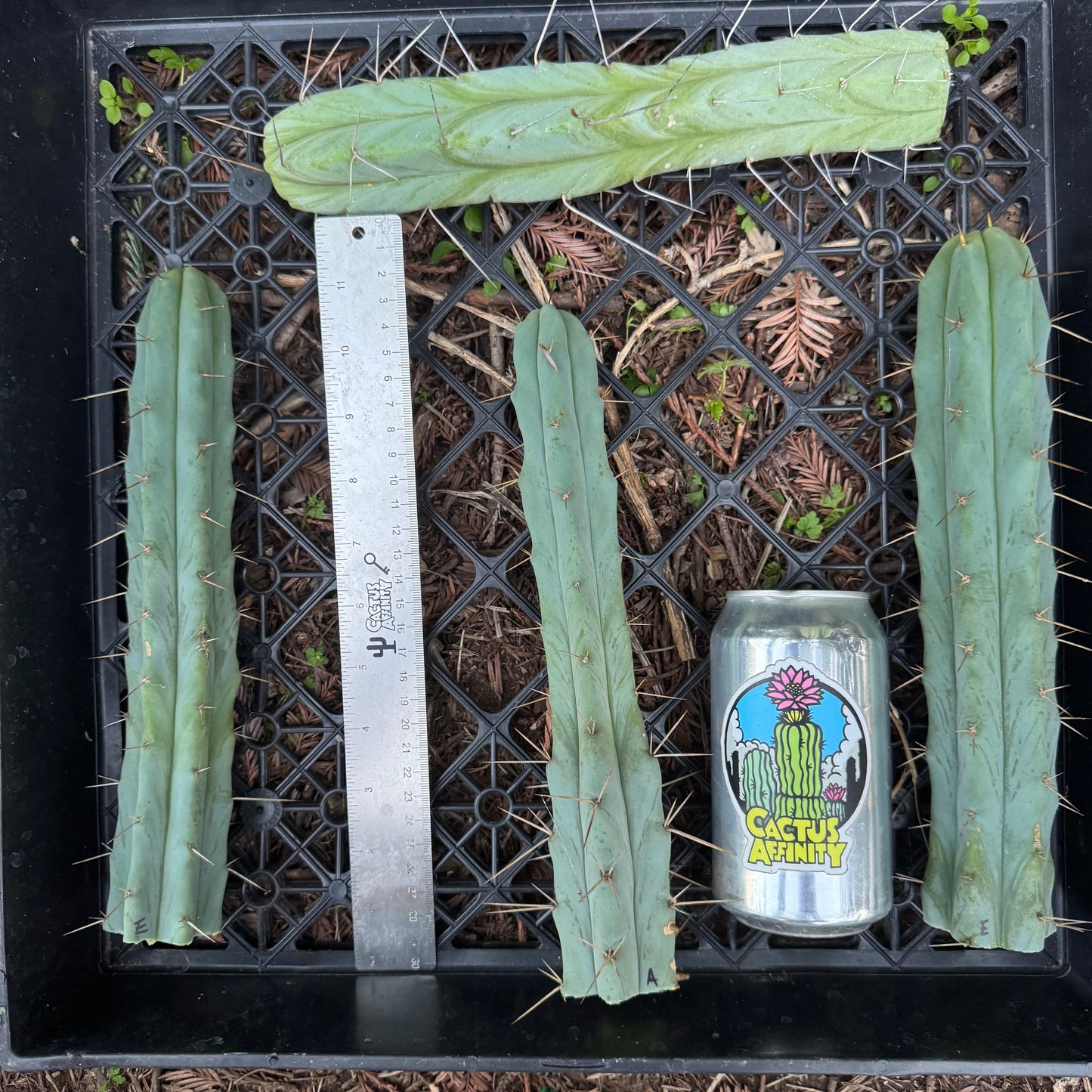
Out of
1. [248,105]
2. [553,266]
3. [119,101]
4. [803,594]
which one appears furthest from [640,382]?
[119,101]

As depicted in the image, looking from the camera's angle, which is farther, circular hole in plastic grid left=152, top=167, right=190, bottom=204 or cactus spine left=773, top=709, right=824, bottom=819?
circular hole in plastic grid left=152, top=167, right=190, bottom=204

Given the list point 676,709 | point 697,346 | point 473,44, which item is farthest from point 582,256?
point 676,709

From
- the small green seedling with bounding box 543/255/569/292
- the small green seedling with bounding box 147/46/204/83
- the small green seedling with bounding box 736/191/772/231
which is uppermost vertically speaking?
the small green seedling with bounding box 147/46/204/83

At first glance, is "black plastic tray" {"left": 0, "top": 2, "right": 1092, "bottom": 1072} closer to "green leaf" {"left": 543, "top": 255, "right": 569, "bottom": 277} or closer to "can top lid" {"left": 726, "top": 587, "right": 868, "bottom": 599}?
"green leaf" {"left": 543, "top": 255, "right": 569, "bottom": 277}

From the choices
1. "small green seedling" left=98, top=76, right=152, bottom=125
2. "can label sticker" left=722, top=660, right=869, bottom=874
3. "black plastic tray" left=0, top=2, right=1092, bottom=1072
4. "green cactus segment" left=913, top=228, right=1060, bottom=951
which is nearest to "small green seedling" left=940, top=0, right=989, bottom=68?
"black plastic tray" left=0, top=2, right=1092, bottom=1072

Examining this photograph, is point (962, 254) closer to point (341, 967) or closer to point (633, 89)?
point (633, 89)

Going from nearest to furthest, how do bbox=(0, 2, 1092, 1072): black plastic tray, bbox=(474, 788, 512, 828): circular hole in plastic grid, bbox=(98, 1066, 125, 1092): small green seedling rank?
bbox=(0, 2, 1092, 1072): black plastic tray → bbox=(474, 788, 512, 828): circular hole in plastic grid → bbox=(98, 1066, 125, 1092): small green seedling

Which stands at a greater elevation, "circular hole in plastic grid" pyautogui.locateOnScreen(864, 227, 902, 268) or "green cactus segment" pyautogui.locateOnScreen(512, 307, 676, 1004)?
"circular hole in plastic grid" pyautogui.locateOnScreen(864, 227, 902, 268)
